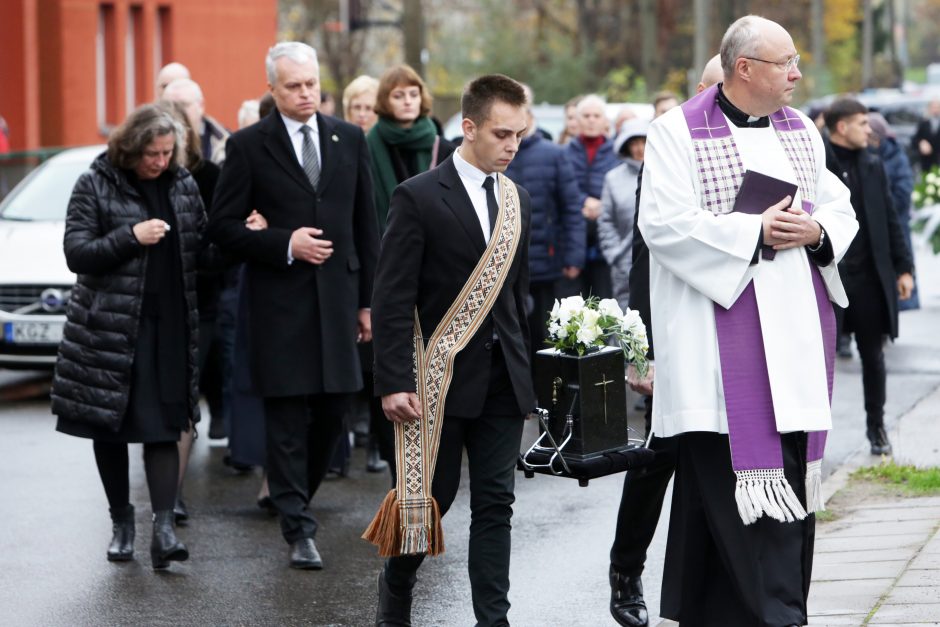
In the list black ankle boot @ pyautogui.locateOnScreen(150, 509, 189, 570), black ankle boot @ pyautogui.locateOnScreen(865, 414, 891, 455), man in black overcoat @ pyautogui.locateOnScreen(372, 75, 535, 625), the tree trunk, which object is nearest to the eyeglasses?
man in black overcoat @ pyautogui.locateOnScreen(372, 75, 535, 625)

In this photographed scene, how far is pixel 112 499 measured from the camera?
23.4 ft

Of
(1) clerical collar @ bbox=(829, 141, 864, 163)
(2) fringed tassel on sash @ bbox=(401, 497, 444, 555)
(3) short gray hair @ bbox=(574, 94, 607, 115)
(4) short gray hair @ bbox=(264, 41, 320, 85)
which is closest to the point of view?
(2) fringed tassel on sash @ bbox=(401, 497, 444, 555)

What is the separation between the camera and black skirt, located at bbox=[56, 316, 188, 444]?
6.94m

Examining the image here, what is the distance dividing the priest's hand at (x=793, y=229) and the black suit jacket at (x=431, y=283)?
1.00m

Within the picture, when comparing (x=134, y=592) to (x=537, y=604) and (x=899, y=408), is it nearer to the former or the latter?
(x=537, y=604)

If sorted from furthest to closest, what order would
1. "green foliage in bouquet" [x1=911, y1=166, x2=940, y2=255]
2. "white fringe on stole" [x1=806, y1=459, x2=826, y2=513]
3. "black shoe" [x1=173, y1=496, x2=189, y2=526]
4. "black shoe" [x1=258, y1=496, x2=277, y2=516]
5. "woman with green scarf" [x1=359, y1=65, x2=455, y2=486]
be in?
"green foliage in bouquet" [x1=911, y1=166, x2=940, y2=255] < "woman with green scarf" [x1=359, y1=65, x2=455, y2=486] < "black shoe" [x1=258, y1=496, x2=277, y2=516] < "black shoe" [x1=173, y1=496, x2=189, y2=526] < "white fringe on stole" [x1=806, y1=459, x2=826, y2=513]

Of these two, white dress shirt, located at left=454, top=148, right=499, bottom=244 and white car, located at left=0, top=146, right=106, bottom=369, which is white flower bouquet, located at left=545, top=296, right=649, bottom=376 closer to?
white dress shirt, located at left=454, top=148, right=499, bottom=244

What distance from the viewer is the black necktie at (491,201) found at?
5.57m

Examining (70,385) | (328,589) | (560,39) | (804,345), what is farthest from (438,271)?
(560,39)

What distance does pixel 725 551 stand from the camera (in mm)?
5098

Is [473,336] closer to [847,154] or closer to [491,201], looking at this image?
[491,201]

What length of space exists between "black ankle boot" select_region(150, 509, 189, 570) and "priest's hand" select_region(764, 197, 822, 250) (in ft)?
10.0

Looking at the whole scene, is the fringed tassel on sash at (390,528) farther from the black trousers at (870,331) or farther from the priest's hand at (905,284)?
the priest's hand at (905,284)

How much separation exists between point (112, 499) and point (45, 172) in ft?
21.7
